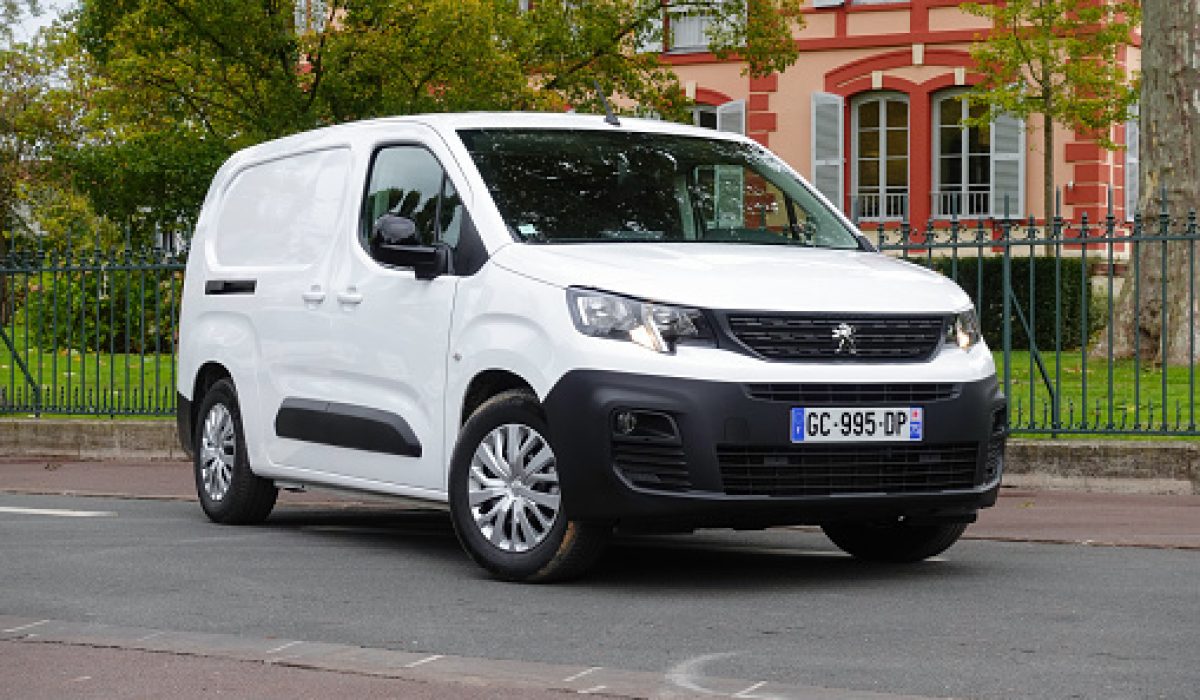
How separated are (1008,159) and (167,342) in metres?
20.3

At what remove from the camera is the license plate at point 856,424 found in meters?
8.01

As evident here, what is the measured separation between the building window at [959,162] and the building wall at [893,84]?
171 millimetres

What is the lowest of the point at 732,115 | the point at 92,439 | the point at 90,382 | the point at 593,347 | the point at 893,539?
the point at 92,439

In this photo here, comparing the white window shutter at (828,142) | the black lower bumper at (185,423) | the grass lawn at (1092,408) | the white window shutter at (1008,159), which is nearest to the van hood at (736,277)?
the grass lawn at (1092,408)

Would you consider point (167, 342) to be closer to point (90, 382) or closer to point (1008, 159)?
point (90, 382)

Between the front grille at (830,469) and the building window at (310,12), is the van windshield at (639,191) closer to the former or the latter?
the front grille at (830,469)

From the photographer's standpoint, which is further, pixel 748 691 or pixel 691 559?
pixel 691 559

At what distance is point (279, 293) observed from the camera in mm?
10344

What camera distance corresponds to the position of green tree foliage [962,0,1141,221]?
3133cm

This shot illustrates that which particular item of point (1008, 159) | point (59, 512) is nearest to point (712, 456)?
point (59, 512)

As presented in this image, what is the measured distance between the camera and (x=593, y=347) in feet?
26.3

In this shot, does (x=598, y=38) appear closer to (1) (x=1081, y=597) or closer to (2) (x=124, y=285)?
(2) (x=124, y=285)

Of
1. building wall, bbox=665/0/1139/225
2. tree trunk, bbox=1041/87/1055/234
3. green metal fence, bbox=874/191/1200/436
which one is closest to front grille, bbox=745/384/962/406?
green metal fence, bbox=874/191/1200/436

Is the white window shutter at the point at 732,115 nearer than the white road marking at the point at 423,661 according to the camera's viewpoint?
No
